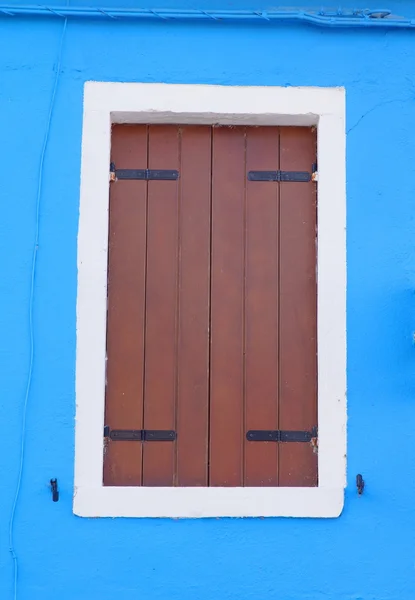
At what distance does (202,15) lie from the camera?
126 inches

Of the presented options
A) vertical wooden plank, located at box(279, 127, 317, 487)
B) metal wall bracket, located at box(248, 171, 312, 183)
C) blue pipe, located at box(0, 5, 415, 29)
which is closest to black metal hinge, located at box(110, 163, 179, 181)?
metal wall bracket, located at box(248, 171, 312, 183)

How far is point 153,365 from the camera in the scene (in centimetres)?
324

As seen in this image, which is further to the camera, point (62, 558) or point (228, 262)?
point (228, 262)

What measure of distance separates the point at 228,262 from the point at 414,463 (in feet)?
4.05

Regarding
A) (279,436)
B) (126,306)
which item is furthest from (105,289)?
(279,436)

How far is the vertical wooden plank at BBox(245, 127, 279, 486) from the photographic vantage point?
3.22m

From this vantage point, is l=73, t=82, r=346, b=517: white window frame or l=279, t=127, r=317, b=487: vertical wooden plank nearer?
l=73, t=82, r=346, b=517: white window frame

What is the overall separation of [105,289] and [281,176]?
98cm

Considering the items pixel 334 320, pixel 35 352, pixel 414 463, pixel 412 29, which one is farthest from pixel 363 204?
pixel 35 352

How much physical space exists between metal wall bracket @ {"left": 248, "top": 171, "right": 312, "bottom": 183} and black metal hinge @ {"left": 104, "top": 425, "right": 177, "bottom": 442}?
1249 millimetres

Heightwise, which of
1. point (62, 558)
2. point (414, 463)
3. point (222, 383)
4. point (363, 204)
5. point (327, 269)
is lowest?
point (62, 558)

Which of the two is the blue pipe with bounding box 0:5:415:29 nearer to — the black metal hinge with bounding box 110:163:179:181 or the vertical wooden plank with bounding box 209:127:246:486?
the vertical wooden plank with bounding box 209:127:246:486

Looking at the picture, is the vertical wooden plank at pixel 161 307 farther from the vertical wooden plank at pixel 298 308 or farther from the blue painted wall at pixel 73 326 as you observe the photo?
the vertical wooden plank at pixel 298 308

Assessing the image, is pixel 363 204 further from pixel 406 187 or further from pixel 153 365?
pixel 153 365
